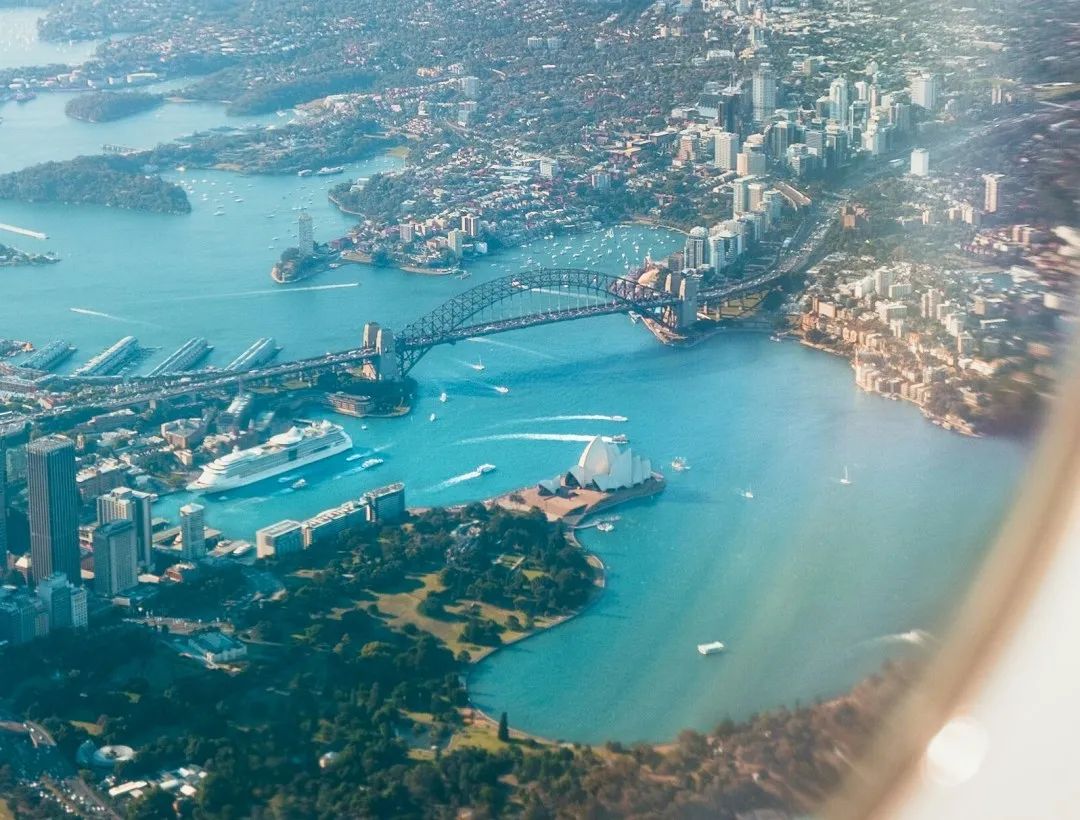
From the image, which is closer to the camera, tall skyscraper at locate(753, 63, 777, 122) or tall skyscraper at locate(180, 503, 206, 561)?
tall skyscraper at locate(180, 503, 206, 561)

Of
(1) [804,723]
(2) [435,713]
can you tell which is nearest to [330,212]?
(2) [435,713]

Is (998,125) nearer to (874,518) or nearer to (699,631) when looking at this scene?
(874,518)

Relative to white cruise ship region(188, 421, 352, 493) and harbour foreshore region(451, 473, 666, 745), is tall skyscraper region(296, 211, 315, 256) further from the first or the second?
harbour foreshore region(451, 473, 666, 745)

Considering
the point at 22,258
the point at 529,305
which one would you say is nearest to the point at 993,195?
the point at 529,305

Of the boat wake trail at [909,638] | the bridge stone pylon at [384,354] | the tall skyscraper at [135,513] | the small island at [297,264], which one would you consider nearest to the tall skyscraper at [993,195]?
the boat wake trail at [909,638]

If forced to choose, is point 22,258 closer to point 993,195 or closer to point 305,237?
point 305,237

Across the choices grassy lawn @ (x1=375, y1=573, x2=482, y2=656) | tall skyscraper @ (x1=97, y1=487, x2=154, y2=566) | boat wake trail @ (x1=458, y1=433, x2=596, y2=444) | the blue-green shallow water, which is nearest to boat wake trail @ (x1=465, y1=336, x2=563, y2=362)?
boat wake trail @ (x1=458, y1=433, x2=596, y2=444)
